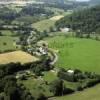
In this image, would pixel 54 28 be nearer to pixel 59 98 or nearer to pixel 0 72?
pixel 0 72

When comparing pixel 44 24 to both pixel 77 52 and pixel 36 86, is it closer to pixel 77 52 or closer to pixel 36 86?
pixel 77 52

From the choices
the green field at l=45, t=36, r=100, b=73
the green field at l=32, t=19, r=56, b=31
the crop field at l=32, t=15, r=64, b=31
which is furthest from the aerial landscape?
the crop field at l=32, t=15, r=64, b=31

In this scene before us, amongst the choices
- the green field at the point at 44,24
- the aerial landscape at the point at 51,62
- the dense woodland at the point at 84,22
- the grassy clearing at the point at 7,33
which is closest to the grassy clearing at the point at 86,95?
the aerial landscape at the point at 51,62

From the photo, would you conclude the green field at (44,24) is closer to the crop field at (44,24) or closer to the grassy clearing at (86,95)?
the crop field at (44,24)

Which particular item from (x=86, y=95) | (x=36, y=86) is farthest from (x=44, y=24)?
(x=86, y=95)

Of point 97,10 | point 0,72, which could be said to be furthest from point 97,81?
point 97,10

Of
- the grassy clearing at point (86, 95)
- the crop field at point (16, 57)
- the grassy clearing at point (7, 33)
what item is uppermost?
the grassy clearing at point (86, 95)
